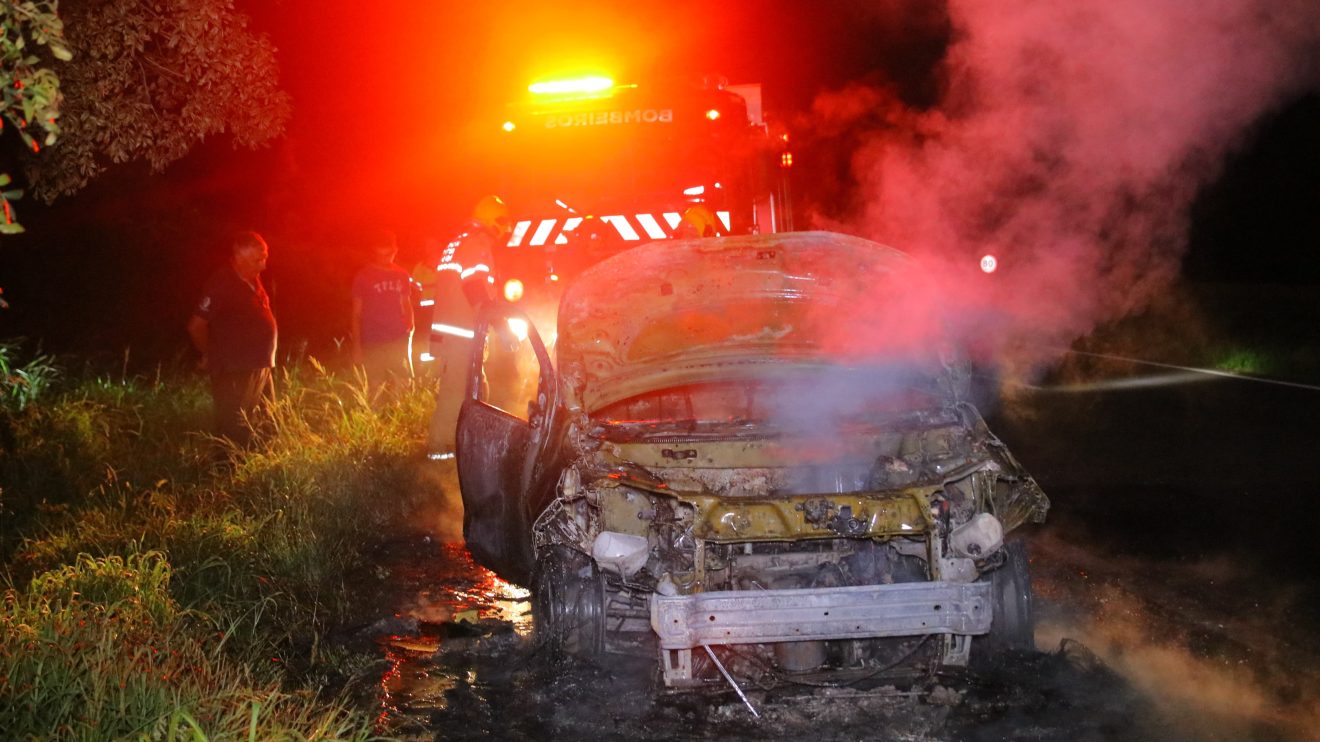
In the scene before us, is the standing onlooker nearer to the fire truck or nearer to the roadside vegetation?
the roadside vegetation

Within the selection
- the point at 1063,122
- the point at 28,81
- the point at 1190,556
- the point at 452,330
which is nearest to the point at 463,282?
the point at 452,330

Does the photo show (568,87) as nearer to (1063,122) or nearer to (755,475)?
(1063,122)

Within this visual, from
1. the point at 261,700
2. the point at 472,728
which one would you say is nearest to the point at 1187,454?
the point at 472,728

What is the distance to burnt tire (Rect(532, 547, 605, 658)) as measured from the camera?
5.25 meters

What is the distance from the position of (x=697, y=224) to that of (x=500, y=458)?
15.6ft

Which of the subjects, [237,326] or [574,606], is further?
[237,326]

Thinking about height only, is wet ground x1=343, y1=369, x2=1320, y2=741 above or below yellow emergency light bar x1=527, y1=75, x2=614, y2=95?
below

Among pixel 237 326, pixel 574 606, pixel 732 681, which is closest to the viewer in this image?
pixel 732 681

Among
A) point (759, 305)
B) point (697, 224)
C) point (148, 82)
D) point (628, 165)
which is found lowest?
point (759, 305)

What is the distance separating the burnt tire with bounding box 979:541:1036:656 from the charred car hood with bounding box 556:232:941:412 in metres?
1.22

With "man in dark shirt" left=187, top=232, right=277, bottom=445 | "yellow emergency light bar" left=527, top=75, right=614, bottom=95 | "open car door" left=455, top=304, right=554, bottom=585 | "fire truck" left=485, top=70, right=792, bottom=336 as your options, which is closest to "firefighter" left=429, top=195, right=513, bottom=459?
"fire truck" left=485, top=70, right=792, bottom=336

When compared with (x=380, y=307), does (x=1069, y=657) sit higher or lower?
lower

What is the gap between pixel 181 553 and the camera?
22.4 feet

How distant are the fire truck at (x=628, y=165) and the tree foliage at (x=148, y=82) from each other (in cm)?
331
